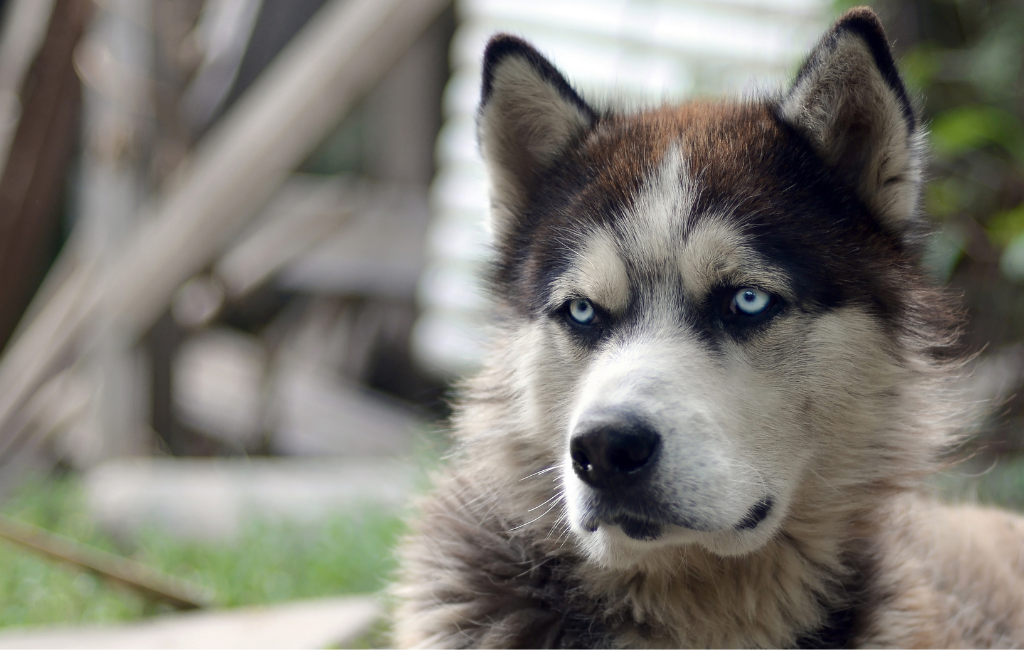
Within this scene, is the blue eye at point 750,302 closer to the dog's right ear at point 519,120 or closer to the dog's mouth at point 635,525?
the dog's mouth at point 635,525

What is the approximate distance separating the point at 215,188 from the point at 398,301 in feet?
7.39

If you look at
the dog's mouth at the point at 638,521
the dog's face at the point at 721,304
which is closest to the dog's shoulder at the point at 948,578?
the dog's face at the point at 721,304

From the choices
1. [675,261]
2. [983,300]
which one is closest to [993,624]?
[675,261]

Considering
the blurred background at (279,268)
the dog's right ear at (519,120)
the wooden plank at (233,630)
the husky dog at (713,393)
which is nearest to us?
the husky dog at (713,393)

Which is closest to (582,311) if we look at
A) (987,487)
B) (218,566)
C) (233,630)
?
(233,630)

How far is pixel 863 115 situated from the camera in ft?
7.59

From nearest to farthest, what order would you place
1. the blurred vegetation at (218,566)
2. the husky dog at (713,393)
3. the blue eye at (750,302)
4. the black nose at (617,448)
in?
1. the black nose at (617,448)
2. the husky dog at (713,393)
3. the blue eye at (750,302)
4. the blurred vegetation at (218,566)

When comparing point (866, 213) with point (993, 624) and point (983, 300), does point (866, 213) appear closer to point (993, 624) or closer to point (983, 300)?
point (993, 624)

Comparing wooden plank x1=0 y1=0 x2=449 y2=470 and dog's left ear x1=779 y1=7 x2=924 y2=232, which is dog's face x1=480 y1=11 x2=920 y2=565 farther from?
wooden plank x1=0 y1=0 x2=449 y2=470

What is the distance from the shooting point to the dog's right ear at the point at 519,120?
257cm

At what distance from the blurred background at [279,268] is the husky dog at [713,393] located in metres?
0.39

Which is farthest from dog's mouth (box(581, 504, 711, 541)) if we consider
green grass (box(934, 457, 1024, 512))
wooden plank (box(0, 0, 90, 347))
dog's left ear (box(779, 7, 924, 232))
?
wooden plank (box(0, 0, 90, 347))

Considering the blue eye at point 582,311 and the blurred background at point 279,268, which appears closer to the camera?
the blue eye at point 582,311

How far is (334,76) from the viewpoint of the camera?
14.3 ft
